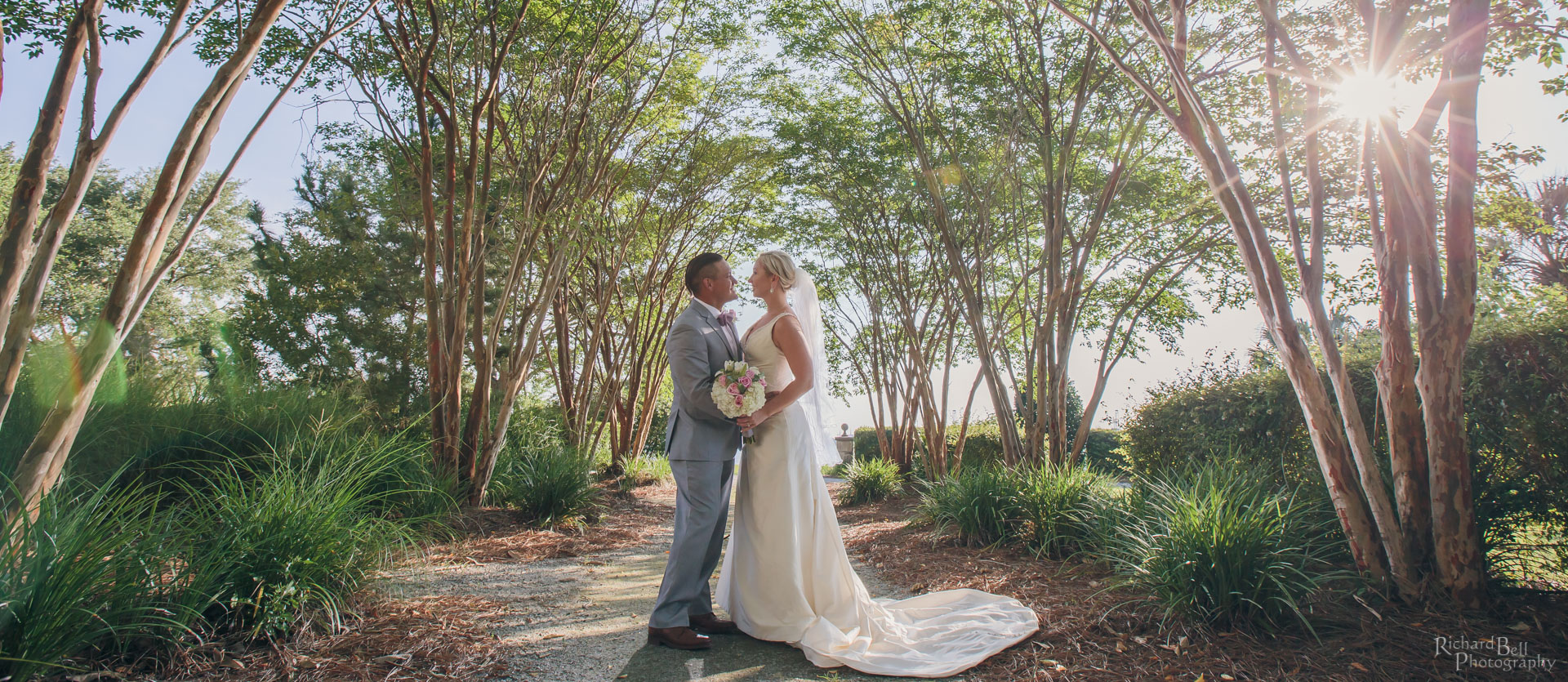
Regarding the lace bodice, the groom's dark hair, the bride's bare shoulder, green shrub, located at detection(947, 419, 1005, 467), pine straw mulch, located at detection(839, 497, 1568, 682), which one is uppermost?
the groom's dark hair

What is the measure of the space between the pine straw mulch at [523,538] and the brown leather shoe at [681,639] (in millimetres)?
2241

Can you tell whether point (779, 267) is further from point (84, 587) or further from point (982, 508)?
point (982, 508)

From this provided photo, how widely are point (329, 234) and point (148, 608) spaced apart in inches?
Answer: 582

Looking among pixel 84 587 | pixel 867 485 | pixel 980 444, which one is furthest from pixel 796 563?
pixel 980 444

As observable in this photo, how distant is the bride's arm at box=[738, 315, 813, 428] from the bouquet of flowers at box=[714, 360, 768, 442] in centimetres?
10

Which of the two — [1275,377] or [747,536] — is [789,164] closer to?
[1275,377]

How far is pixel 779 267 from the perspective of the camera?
360cm

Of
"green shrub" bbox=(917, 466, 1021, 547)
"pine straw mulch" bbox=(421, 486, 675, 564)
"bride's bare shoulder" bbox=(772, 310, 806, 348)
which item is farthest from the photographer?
"green shrub" bbox=(917, 466, 1021, 547)

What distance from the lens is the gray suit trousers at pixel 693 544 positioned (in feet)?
10.3

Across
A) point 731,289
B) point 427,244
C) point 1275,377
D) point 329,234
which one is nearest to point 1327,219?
point 1275,377

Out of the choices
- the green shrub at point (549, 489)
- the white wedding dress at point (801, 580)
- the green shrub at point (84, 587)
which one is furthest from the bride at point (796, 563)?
the green shrub at point (549, 489)

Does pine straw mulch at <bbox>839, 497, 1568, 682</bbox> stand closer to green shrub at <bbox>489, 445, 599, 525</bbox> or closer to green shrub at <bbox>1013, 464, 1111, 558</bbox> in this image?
green shrub at <bbox>1013, 464, 1111, 558</bbox>

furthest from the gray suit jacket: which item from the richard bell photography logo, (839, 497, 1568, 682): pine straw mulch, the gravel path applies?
the richard bell photography logo

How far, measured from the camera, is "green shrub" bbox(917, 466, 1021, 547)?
5449mm
